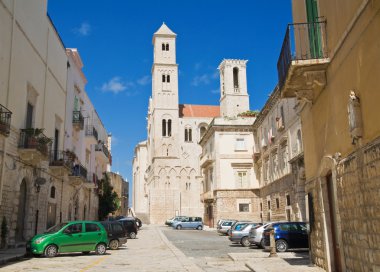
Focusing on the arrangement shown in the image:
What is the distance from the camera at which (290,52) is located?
1050 cm

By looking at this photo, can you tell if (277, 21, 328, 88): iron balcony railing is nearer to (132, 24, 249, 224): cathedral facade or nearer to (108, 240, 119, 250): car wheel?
(108, 240, 119, 250): car wheel

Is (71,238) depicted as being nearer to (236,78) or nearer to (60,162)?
(60,162)

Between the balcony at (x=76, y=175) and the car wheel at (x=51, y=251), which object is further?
the balcony at (x=76, y=175)

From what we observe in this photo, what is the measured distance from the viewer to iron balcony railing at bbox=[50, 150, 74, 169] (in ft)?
83.1

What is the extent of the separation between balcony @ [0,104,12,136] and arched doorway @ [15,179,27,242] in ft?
15.5

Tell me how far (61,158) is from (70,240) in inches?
401

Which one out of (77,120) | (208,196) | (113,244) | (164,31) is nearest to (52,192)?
(113,244)

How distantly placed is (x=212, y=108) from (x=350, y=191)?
84952 millimetres

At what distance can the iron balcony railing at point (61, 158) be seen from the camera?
25.3 metres

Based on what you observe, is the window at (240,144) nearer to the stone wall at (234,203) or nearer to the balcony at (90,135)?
the stone wall at (234,203)

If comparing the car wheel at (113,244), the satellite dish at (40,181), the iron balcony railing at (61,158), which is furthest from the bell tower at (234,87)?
the car wheel at (113,244)

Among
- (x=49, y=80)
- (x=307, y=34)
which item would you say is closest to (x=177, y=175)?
(x=49, y=80)

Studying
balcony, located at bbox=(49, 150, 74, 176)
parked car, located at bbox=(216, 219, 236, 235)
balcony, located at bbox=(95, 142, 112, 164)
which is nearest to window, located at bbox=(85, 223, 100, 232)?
balcony, located at bbox=(49, 150, 74, 176)

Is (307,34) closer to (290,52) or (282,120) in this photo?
(290,52)
